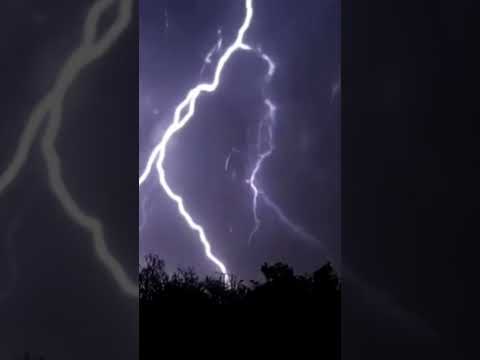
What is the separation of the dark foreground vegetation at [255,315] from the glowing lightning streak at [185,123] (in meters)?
0.28

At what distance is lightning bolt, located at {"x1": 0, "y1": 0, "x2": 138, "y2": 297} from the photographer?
1.12 m

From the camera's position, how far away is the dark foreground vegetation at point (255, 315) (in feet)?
9.13

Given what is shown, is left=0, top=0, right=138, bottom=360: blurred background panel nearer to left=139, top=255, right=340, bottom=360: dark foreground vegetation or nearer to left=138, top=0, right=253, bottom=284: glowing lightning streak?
left=139, top=255, right=340, bottom=360: dark foreground vegetation

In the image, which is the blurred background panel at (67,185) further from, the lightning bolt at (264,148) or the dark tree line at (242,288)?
the lightning bolt at (264,148)

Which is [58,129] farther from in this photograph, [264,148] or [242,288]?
[242,288]

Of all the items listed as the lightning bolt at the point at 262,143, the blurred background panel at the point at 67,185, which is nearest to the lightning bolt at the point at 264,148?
the lightning bolt at the point at 262,143

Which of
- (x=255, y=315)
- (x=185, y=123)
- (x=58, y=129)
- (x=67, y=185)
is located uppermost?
(x=185, y=123)

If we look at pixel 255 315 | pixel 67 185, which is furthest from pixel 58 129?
pixel 255 315

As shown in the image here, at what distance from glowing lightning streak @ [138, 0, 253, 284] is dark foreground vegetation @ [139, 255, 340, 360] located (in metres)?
0.28

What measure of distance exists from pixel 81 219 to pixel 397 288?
80cm

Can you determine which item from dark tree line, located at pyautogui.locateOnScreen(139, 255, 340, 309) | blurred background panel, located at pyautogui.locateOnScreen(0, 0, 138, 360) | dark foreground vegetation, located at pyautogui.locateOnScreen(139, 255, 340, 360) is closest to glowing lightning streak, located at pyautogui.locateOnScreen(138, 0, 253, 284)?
dark tree line, located at pyautogui.locateOnScreen(139, 255, 340, 309)

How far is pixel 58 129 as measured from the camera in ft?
3.73

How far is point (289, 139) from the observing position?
9.76 ft

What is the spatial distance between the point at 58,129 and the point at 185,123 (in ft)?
6.63
